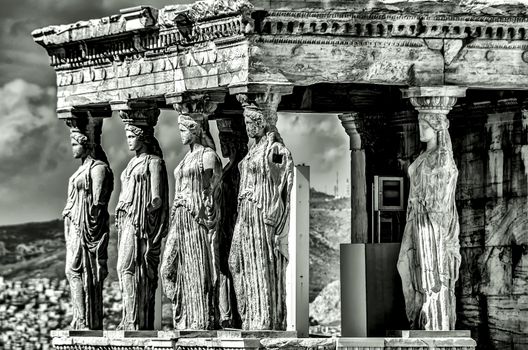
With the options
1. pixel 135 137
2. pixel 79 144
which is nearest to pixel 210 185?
pixel 135 137

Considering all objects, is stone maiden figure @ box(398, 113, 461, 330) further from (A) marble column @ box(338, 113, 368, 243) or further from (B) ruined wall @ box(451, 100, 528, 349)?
(A) marble column @ box(338, 113, 368, 243)

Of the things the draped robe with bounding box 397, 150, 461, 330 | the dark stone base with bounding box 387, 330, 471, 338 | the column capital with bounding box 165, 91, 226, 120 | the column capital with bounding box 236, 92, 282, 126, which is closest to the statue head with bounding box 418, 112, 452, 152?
the draped robe with bounding box 397, 150, 461, 330

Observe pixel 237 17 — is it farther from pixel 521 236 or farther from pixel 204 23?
pixel 521 236

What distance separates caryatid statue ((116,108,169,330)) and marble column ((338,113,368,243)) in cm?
348

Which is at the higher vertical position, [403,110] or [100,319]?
[403,110]

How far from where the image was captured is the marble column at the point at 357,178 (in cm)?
3809

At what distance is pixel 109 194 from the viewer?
37.3 meters

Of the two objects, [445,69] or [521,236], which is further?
[521,236]

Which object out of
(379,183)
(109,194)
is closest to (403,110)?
(379,183)

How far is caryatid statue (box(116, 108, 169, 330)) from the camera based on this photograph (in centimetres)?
3603

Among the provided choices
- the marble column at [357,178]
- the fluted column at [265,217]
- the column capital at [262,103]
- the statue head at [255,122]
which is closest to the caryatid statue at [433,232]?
the fluted column at [265,217]

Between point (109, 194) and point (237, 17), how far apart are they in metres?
5.24

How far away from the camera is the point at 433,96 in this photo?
111 feet

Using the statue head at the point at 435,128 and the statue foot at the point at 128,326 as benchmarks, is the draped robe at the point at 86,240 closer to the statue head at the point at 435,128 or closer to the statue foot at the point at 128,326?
the statue foot at the point at 128,326
